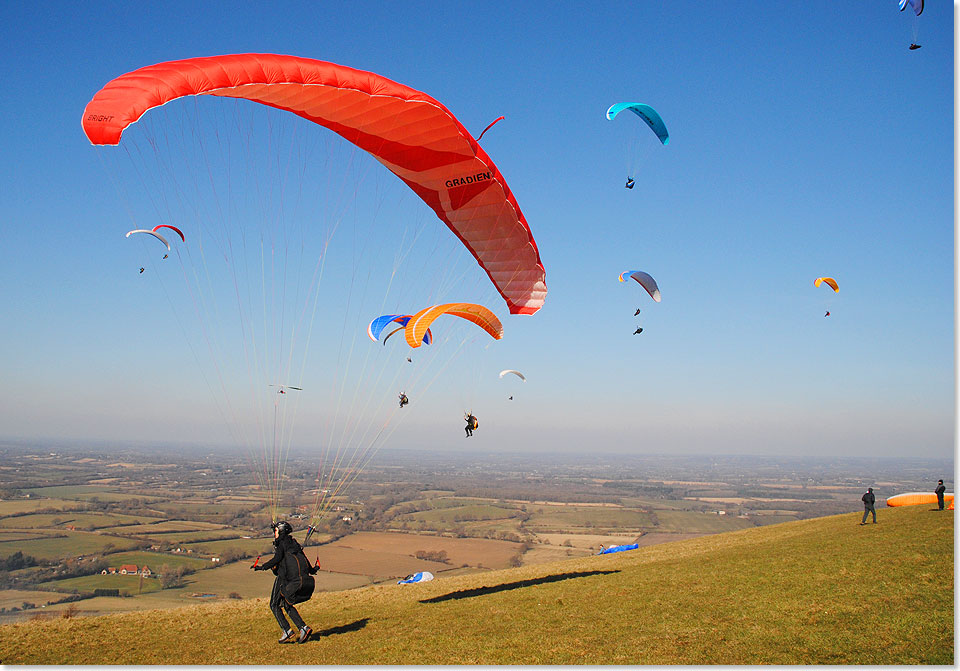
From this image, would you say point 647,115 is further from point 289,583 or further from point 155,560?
point 155,560

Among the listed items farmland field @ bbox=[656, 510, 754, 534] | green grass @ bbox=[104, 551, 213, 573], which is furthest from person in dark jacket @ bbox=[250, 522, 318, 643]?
farmland field @ bbox=[656, 510, 754, 534]

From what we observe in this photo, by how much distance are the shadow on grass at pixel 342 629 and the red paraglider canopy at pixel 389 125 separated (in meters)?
6.70

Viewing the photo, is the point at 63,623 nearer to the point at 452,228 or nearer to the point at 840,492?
the point at 452,228

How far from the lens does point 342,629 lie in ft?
27.9

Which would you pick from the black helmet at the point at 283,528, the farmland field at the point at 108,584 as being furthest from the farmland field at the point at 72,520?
the black helmet at the point at 283,528

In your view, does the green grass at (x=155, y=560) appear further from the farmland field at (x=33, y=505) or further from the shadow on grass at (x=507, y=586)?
the shadow on grass at (x=507, y=586)

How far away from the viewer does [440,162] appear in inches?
425

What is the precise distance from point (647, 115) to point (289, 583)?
10677mm

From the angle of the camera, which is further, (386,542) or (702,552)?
(386,542)

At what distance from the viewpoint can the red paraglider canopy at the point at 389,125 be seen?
23.3ft

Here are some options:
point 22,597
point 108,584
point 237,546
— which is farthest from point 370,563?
point 22,597

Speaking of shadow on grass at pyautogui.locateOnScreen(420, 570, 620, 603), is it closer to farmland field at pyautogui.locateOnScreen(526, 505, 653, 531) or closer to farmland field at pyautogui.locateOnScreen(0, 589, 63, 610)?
farmland field at pyautogui.locateOnScreen(0, 589, 63, 610)

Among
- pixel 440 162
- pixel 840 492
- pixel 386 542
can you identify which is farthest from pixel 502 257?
pixel 840 492

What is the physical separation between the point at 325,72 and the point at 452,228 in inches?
166
